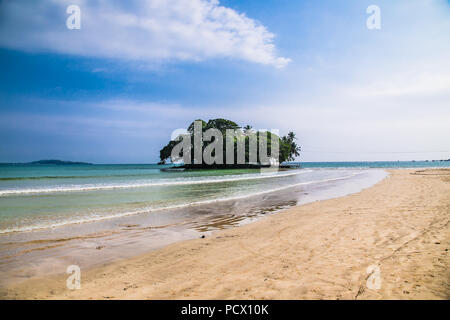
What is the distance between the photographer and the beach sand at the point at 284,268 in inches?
146

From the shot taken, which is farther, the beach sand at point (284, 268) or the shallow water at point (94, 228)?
the shallow water at point (94, 228)

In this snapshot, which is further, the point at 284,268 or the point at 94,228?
the point at 94,228

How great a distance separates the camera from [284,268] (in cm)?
461

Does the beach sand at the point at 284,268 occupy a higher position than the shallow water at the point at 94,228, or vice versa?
the beach sand at the point at 284,268

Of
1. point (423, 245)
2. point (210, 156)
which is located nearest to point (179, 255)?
point (423, 245)

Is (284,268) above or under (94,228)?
above

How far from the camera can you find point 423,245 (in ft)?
18.0

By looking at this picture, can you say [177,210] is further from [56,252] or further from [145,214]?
[56,252]

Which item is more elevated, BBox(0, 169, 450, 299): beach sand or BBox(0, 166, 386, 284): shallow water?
BBox(0, 169, 450, 299): beach sand

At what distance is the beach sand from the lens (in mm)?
3697

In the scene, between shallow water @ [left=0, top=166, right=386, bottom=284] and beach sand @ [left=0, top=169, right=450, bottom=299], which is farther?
shallow water @ [left=0, top=166, right=386, bottom=284]
